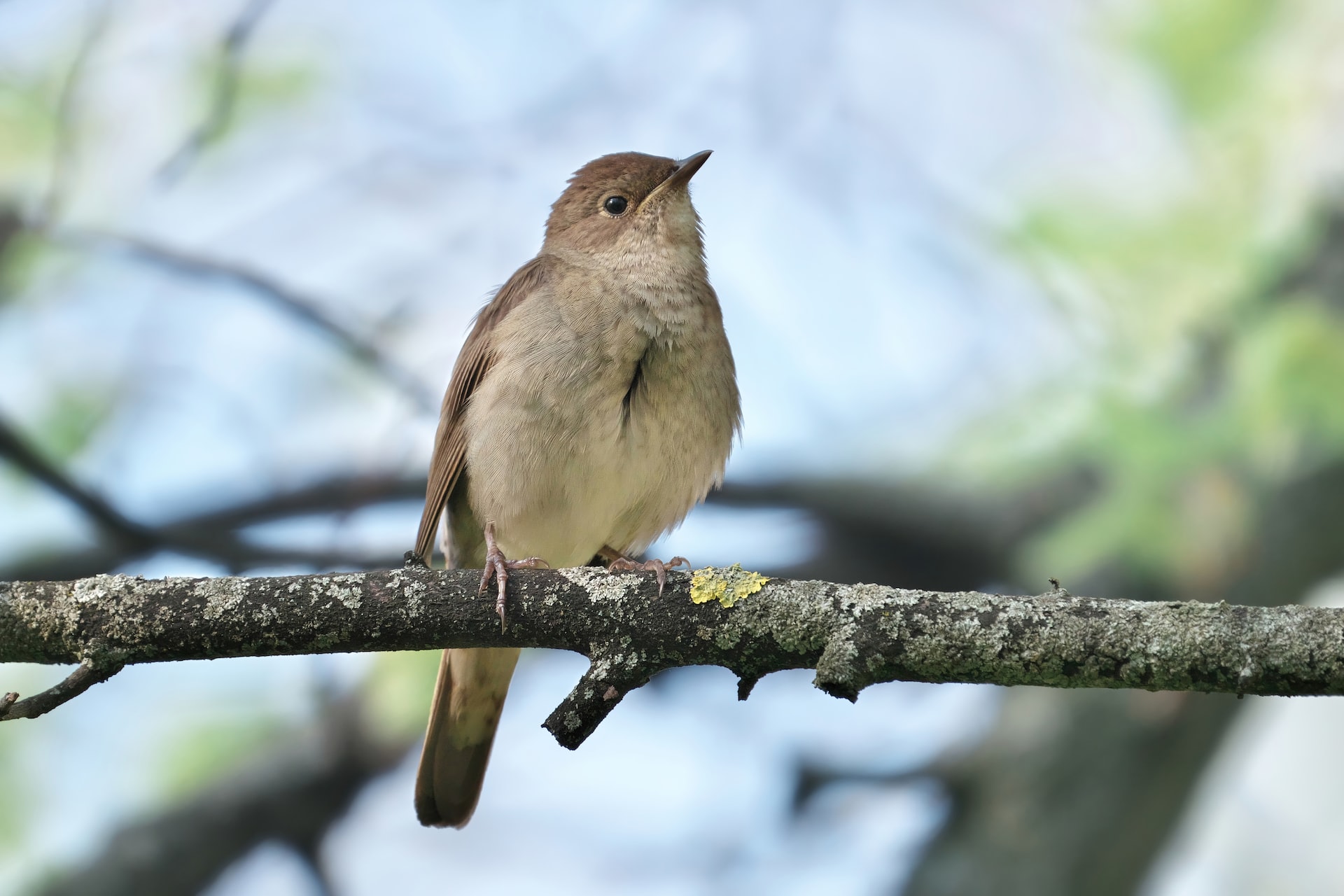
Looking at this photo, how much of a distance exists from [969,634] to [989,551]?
468 centimetres

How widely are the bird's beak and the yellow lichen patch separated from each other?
269cm

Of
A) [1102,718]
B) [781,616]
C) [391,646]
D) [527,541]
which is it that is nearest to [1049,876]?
[1102,718]

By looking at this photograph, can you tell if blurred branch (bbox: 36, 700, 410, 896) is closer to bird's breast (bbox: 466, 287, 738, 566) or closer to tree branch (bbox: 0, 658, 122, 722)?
bird's breast (bbox: 466, 287, 738, 566)

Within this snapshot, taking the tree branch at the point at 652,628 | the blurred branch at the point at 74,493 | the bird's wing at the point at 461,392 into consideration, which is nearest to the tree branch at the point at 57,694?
the tree branch at the point at 652,628

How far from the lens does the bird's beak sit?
6004 mm

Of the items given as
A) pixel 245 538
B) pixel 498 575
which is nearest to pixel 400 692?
pixel 245 538

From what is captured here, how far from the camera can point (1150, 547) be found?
23.5 ft

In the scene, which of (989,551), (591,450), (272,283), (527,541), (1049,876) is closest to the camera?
(591,450)

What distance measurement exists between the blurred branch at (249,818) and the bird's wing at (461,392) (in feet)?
7.31

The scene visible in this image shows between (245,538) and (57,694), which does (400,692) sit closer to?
(245,538)

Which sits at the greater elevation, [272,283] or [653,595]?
[272,283]

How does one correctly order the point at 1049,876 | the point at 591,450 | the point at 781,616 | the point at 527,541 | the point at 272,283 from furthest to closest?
the point at 272,283 < the point at 1049,876 < the point at 527,541 < the point at 591,450 < the point at 781,616

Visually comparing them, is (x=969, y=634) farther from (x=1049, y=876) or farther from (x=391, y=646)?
(x=1049, y=876)

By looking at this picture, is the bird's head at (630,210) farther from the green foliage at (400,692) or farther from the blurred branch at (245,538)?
the green foliage at (400,692)
